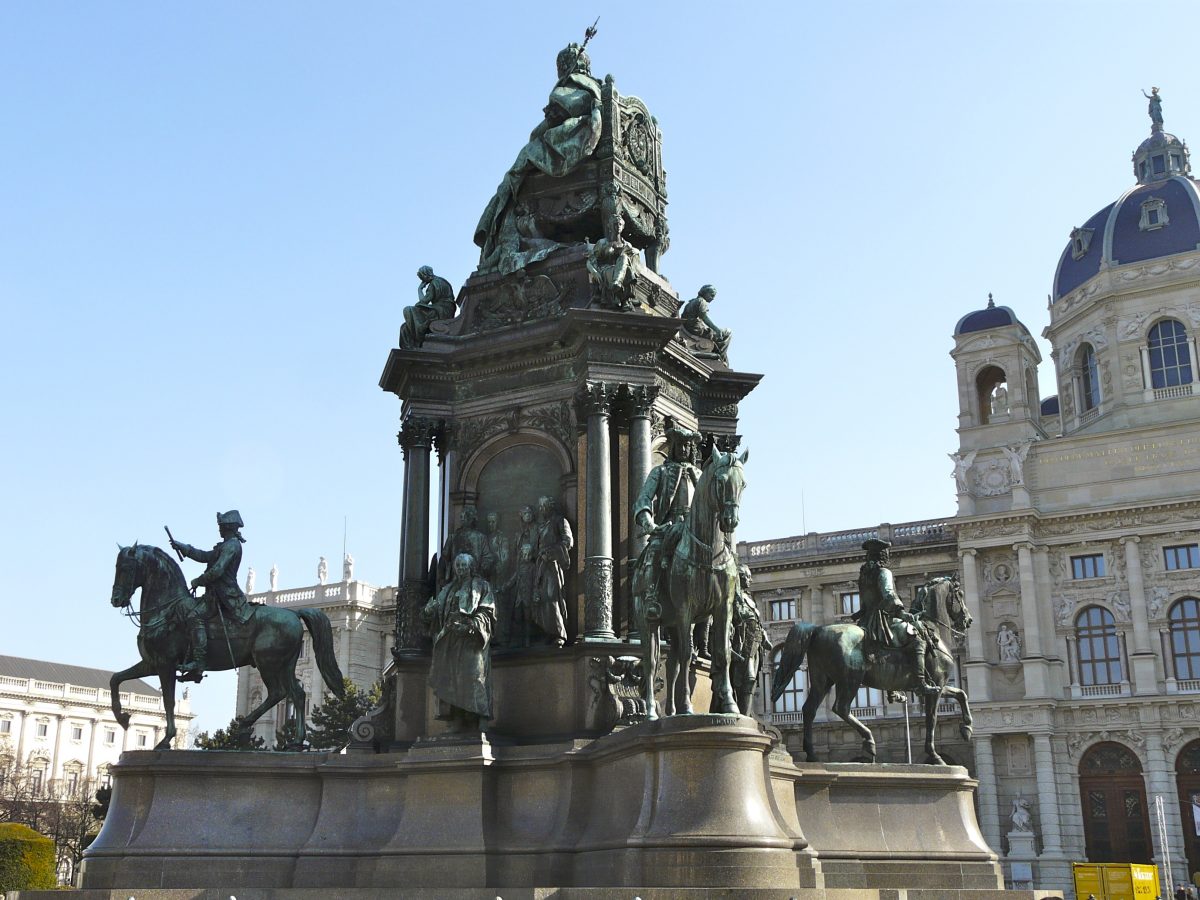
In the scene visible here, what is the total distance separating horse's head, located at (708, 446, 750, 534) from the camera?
1432 cm

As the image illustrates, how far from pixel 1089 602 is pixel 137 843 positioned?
65.3 m

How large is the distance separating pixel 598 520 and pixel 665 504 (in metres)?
1.50

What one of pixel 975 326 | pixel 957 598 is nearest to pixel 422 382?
pixel 957 598

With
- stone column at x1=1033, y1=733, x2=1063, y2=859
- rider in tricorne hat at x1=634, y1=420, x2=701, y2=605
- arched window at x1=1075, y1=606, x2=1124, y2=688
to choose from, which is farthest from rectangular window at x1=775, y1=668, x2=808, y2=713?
rider in tricorne hat at x1=634, y1=420, x2=701, y2=605

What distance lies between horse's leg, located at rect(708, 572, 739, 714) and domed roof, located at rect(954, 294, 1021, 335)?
70341 mm

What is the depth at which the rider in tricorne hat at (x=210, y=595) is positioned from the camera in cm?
1766

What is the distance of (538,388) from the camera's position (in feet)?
59.7

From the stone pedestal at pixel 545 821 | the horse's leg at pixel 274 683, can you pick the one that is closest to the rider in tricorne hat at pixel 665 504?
the stone pedestal at pixel 545 821

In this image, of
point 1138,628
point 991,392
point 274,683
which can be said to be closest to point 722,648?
point 274,683

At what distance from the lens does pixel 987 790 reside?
69750mm

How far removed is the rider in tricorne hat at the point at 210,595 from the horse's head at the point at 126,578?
57 centimetres

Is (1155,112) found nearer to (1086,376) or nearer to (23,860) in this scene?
(1086,376)

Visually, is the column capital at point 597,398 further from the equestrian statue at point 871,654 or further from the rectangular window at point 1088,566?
the rectangular window at point 1088,566

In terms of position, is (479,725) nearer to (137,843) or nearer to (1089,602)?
(137,843)
